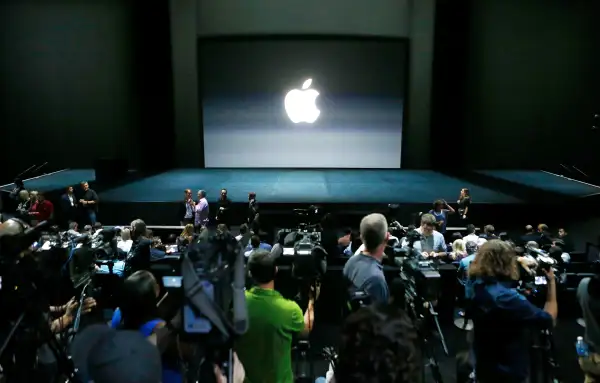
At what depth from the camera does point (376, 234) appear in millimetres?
3172

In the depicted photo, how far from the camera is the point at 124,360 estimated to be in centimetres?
215

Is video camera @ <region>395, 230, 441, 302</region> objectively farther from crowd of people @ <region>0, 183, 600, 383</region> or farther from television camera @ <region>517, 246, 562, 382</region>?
television camera @ <region>517, 246, 562, 382</region>

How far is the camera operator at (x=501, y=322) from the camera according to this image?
2807 millimetres

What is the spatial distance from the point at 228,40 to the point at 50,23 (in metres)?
5.30

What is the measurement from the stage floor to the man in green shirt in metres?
8.36

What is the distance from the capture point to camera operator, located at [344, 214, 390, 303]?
3049 millimetres

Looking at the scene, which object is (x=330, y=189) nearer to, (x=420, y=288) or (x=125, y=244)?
(x=125, y=244)

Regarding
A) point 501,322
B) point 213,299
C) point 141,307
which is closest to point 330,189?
point 501,322

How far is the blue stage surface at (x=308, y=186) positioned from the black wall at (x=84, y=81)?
2229 mm

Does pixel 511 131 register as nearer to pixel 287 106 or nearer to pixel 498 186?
pixel 498 186

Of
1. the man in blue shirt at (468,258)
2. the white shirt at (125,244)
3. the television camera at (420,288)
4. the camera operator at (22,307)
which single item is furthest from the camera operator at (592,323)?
the white shirt at (125,244)

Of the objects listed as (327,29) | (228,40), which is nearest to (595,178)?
(327,29)

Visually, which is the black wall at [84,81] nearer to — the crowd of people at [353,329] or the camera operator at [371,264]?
the crowd of people at [353,329]

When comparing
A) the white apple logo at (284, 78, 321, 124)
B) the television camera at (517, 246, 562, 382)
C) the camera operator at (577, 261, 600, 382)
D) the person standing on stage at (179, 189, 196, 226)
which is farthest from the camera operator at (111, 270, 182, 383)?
the white apple logo at (284, 78, 321, 124)
